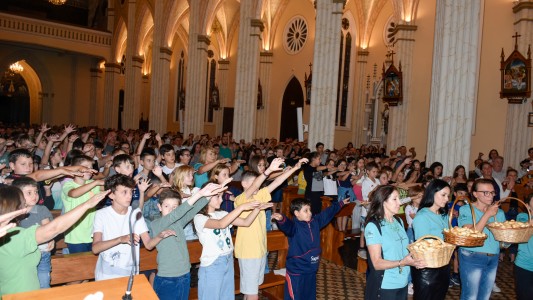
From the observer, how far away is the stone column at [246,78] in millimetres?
17078

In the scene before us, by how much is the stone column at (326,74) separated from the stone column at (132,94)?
49.5 feet

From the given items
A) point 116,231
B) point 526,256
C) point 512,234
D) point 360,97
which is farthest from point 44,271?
point 360,97

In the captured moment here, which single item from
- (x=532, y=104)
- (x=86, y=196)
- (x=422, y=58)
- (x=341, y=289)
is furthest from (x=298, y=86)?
(x=86, y=196)

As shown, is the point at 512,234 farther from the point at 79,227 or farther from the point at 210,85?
the point at 210,85

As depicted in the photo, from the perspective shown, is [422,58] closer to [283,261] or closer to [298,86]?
[298,86]

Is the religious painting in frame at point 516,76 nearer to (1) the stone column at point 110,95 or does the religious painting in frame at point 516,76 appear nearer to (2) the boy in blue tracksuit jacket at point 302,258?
(2) the boy in blue tracksuit jacket at point 302,258

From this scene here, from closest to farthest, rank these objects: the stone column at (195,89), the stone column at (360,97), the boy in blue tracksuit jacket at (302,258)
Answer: the boy in blue tracksuit jacket at (302,258), the stone column at (195,89), the stone column at (360,97)

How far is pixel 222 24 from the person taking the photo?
2864cm

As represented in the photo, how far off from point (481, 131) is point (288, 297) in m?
12.0

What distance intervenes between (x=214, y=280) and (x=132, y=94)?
23044mm

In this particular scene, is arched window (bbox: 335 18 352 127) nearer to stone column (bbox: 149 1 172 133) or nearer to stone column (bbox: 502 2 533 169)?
stone column (bbox: 149 1 172 133)

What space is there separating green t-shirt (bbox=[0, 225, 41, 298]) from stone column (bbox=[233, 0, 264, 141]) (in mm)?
14157

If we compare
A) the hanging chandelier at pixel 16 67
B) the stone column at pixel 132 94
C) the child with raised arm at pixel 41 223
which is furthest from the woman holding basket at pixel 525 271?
the hanging chandelier at pixel 16 67

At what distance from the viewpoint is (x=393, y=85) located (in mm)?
16250
